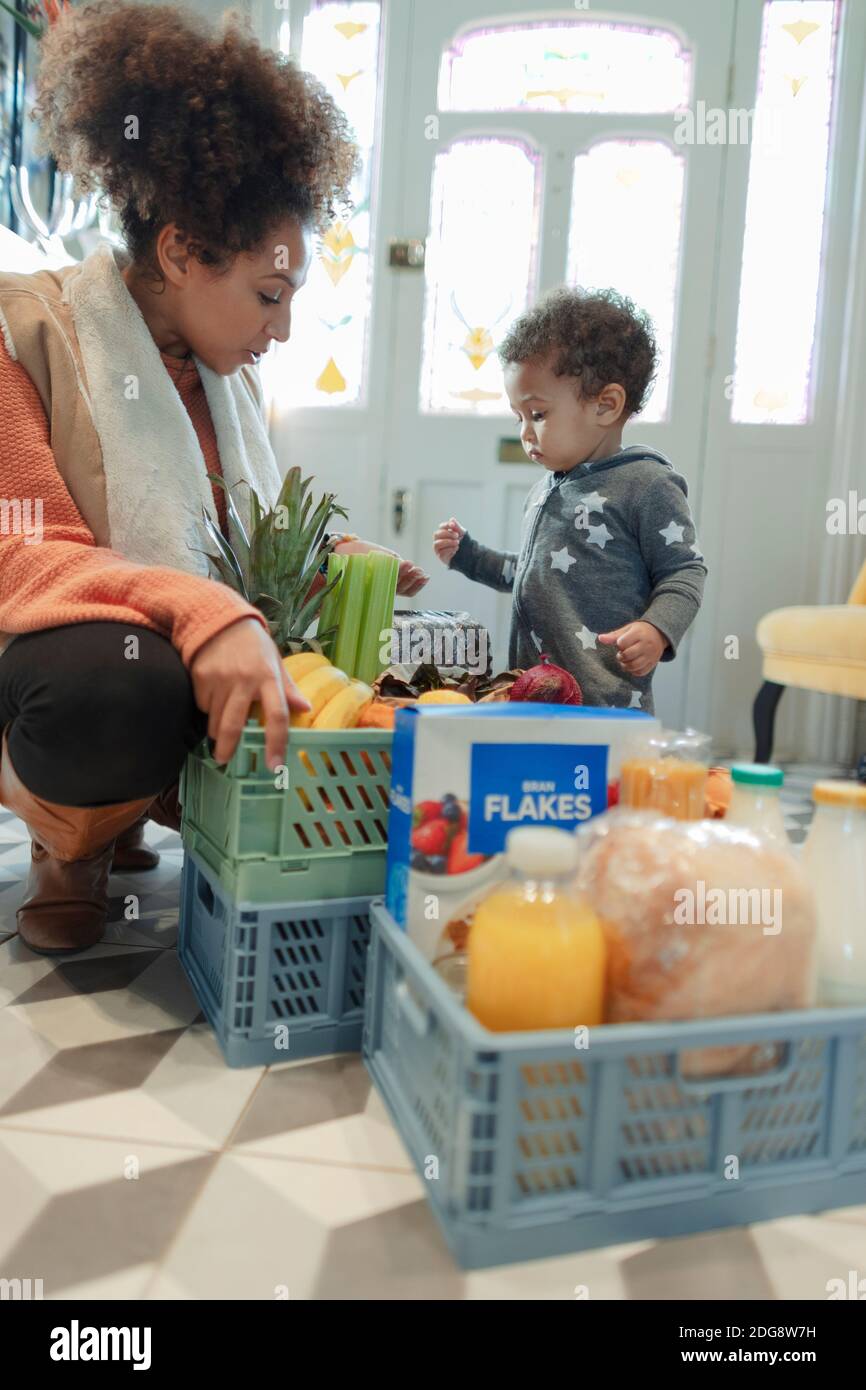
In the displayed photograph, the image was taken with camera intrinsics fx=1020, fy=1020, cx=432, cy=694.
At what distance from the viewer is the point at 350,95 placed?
3.18 meters

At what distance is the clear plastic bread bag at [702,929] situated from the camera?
68cm

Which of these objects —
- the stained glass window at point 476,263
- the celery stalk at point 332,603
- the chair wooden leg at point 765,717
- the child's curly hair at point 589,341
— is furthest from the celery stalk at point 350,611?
the stained glass window at point 476,263

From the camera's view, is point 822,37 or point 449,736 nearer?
point 449,736

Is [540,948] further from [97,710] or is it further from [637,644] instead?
[637,644]

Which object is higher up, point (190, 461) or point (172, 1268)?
point (190, 461)

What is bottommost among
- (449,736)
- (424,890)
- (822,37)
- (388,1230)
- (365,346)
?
(388,1230)

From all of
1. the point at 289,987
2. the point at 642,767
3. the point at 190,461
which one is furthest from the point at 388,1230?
the point at 190,461

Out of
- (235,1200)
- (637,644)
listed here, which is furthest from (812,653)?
(235,1200)

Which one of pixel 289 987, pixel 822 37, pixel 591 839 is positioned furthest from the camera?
pixel 822 37

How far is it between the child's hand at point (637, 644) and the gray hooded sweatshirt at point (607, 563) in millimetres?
133

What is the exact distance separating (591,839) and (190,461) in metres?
0.78

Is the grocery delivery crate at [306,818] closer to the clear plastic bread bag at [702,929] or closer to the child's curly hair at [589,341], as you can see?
the clear plastic bread bag at [702,929]

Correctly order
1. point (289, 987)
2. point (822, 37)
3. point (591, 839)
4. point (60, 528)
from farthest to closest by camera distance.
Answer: point (822, 37) < point (60, 528) < point (289, 987) < point (591, 839)

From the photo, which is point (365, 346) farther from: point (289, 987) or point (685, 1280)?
point (685, 1280)
